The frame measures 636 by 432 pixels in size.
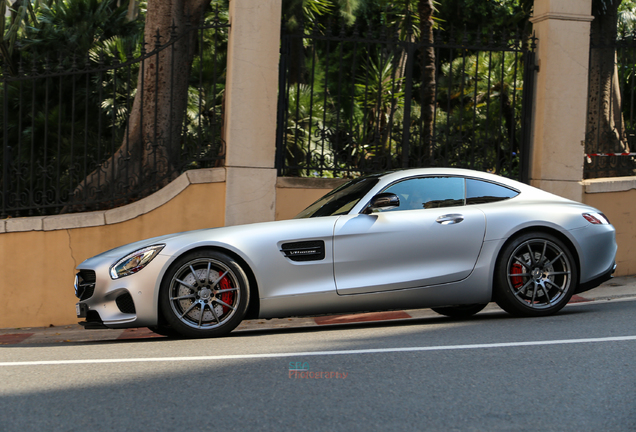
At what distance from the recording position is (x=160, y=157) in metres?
9.24

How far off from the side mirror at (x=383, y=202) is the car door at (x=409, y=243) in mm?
70

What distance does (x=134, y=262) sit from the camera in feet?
19.2

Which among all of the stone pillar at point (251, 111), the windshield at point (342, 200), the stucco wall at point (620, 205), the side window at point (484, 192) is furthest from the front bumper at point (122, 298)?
the stucco wall at point (620, 205)

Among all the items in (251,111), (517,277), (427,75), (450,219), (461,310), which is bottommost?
(461,310)

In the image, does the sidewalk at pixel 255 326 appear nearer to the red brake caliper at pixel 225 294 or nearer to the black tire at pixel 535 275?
the black tire at pixel 535 275

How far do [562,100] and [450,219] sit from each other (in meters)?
4.40

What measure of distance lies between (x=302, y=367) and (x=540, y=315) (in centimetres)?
291

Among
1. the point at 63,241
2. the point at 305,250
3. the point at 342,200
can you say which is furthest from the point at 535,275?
the point at 63,241

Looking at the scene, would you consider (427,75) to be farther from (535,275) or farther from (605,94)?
(535,275)

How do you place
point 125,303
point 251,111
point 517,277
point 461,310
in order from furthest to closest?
point 251,111
point 461,310
point 517,277
point 125,303

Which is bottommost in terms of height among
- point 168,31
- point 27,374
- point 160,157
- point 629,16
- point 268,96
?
point 27,374

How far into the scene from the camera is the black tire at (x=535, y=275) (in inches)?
256

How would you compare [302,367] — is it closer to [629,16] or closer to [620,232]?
[620,232]

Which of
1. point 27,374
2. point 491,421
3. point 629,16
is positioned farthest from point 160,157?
point 629,16
